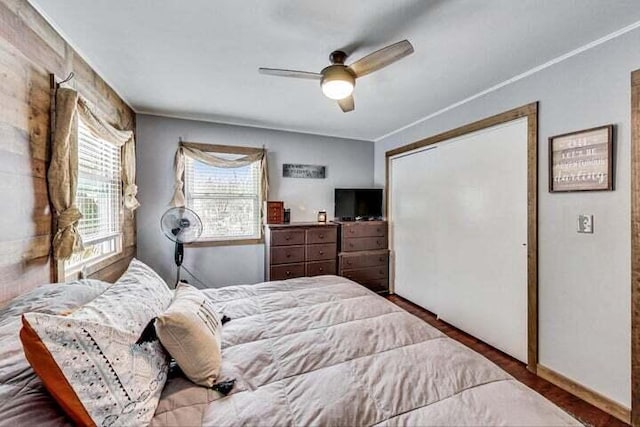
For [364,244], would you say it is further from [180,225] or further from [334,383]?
[334,383]

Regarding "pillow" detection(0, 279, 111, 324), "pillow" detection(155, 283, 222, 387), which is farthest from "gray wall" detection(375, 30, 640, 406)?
"pillow" detection(0, 279, 111, 324)

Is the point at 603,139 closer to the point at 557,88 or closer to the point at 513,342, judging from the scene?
the point at 557,88

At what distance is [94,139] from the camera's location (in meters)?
2.27

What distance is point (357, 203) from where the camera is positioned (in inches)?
161

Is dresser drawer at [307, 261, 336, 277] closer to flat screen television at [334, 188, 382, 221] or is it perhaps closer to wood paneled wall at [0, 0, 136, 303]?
flat screen television at [334, 188, 382, 221]

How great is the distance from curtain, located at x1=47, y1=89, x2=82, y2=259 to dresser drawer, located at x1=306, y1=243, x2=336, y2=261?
2316 millimetres

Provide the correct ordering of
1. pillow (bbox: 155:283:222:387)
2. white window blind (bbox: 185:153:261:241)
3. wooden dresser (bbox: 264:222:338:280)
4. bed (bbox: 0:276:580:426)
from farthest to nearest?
white window blind (bbox: 185:153:261:241) < wooden dresser (bbox: 264:222:338:280) < pillow (bbox: 155:283:222:387) < bed (bbox: 0:276:580:426)

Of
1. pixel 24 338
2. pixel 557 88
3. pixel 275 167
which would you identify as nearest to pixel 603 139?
pixel 557 88

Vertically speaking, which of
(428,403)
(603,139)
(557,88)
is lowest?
(428,403)

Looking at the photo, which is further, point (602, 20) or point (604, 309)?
point (604, 309)

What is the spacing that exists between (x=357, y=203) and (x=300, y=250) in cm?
117

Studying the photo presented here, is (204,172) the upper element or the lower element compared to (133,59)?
lower

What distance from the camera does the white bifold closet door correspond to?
2354mm

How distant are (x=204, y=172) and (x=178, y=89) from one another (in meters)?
1.16
